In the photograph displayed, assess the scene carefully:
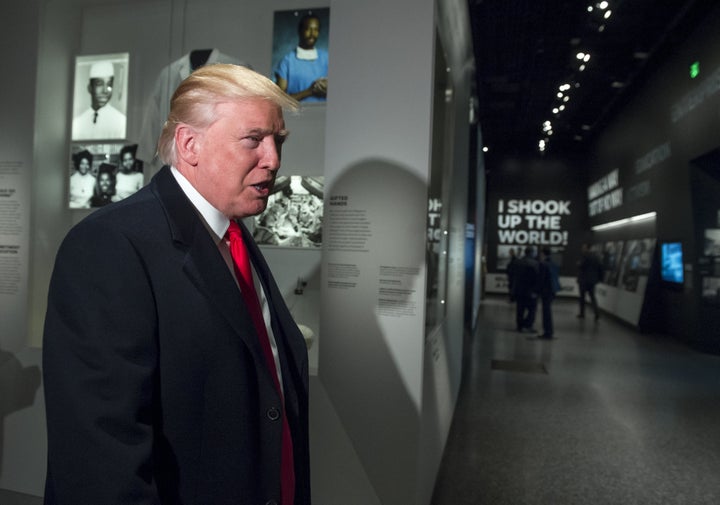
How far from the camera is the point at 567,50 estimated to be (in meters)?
8.95

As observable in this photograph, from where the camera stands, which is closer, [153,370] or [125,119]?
[153,370]

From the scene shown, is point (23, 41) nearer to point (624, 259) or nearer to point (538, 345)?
point (538, 345)

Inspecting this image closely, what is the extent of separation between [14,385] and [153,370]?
2659 mm

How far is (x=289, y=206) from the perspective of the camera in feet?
9.64

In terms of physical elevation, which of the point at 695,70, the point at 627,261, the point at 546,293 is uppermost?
the point at 695,70

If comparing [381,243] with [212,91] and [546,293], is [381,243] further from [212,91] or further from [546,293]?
[546,293]

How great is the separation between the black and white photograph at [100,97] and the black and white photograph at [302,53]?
0.94 meters

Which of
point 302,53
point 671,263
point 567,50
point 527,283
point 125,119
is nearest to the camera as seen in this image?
point 302,53

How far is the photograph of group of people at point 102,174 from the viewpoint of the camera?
10.3ft

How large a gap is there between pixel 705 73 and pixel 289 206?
810cm

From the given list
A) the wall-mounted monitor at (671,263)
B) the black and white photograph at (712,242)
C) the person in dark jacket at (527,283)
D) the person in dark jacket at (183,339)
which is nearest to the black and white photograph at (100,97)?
the person in dark jacket at (183,339)

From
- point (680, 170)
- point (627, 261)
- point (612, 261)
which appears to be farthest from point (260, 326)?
point (612, 261)

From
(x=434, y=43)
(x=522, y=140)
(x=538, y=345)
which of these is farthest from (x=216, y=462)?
(x=522, y=140)

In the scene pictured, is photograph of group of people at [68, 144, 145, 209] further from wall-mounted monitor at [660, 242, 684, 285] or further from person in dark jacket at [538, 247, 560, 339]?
wall-mounted monitor at [660, 242, 684, 285]
